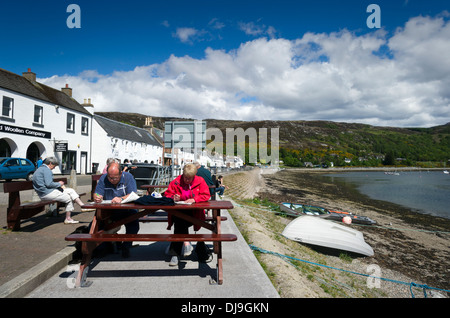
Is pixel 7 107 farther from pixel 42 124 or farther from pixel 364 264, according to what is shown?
pixel 364 264

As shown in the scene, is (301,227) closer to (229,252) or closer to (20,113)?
(229,252)

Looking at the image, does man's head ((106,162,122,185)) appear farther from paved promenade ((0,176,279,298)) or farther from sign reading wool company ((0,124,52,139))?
sign reading wool company ((0,124,52,139))

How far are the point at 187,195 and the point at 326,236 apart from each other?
24.2ft

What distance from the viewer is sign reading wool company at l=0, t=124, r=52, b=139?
19.5 meters

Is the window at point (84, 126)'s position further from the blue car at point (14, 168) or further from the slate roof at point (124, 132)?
the blue car at point (14, 168)

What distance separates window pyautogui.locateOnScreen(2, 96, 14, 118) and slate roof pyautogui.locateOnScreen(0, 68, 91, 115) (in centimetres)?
81

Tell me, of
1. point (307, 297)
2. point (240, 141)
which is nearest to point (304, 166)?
point (240, 141)

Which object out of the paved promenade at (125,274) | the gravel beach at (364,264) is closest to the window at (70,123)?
the gravel beach at (364,264)

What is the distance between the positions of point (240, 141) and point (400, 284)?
4559 inches

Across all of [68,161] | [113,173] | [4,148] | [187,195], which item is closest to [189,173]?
[187,195]

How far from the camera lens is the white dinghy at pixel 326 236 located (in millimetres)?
9461

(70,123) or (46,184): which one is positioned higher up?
(70,123)

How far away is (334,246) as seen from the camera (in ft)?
30.9

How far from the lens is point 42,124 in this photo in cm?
2312
